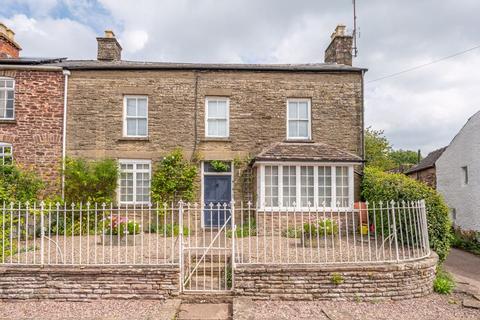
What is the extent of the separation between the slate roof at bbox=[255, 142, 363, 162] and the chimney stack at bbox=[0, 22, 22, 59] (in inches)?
504

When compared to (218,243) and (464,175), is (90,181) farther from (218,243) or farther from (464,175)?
(464,175)

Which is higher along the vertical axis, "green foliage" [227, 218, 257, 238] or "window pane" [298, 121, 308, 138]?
"window pane" [298, 121, 308, 138]

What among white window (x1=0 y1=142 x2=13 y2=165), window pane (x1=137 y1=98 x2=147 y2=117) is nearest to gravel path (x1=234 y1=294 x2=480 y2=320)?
window pane (x1=137 y1=98 x2=147 y2=117)

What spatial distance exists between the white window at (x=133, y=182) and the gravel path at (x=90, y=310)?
6.96m

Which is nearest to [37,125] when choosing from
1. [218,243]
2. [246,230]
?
[218,243]

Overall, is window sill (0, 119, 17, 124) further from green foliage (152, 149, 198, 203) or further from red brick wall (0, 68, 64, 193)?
green foliage (152, 149, 198, 203)

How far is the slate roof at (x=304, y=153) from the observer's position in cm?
1242

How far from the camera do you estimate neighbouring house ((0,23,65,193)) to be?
1331 cm

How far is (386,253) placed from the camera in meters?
8.48

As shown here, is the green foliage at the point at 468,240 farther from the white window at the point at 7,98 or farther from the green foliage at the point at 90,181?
the white window at the point at 7,98

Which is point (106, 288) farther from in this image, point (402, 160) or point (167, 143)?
point (402, 160)

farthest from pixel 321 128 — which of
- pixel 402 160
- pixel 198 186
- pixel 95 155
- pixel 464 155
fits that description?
pixel 402 160

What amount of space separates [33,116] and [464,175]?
19.7 m

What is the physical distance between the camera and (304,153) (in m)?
12.9
